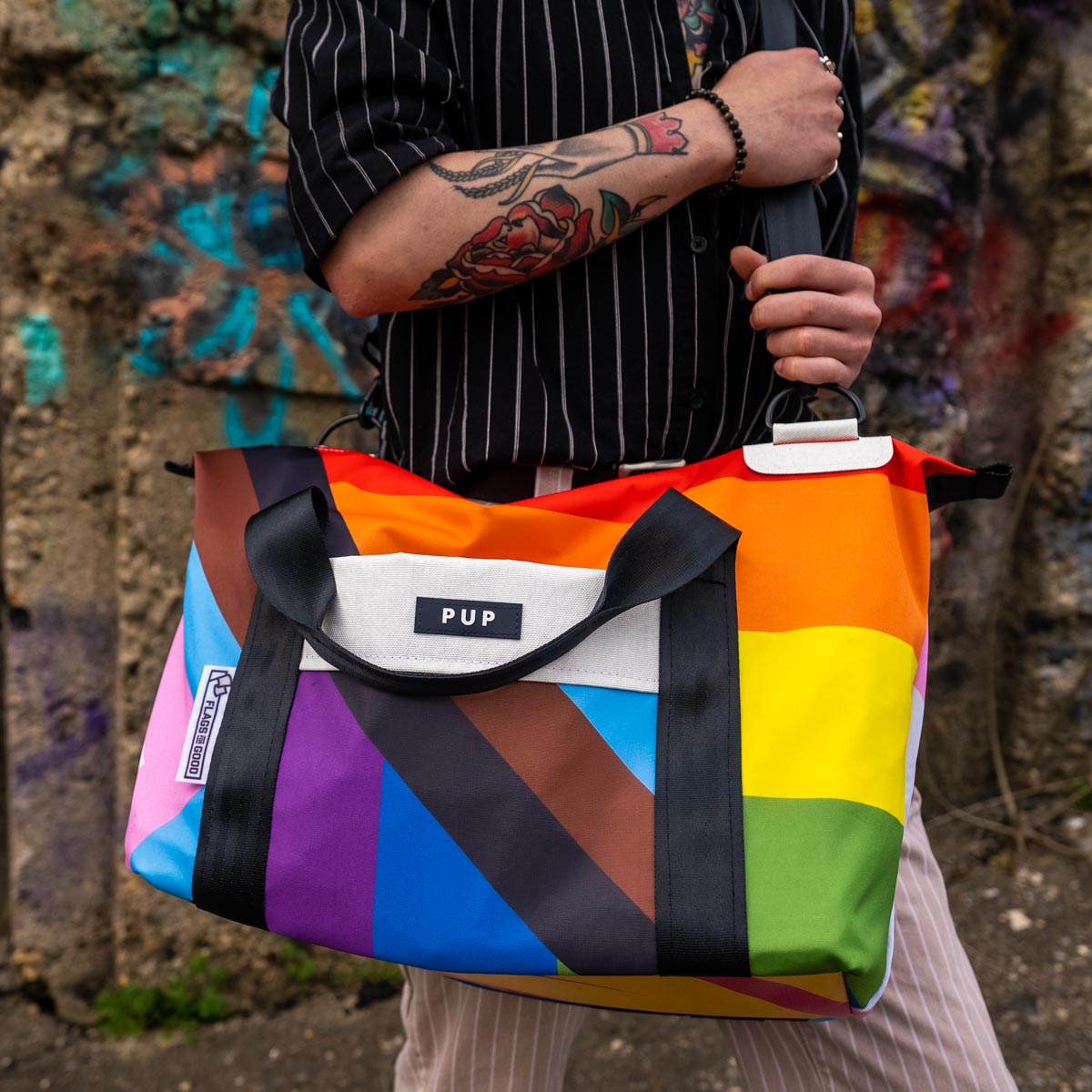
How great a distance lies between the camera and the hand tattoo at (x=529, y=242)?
0.91 metres

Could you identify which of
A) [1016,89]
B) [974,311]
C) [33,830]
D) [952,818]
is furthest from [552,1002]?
[1016,89]

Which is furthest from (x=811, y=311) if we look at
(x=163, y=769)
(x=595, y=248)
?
(x=163, y=769)

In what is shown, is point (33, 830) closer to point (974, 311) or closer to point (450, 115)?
point (450, 115)

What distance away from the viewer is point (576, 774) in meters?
0.84

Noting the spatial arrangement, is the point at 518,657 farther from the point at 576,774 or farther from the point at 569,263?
the point at 569,263

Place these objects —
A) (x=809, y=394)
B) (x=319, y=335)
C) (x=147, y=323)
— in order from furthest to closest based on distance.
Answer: (x=319, y=335)
(x=147, y=323)
(x=809, y=394)

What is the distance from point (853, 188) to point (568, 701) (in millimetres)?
747

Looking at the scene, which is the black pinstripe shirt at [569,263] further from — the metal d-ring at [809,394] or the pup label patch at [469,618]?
the pup label patch at [469,618]

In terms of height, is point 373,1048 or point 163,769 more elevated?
point 163,769

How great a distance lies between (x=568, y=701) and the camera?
33.7 inches

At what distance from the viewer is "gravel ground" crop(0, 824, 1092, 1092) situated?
2006 mm

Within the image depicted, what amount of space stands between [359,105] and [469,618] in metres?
0.50

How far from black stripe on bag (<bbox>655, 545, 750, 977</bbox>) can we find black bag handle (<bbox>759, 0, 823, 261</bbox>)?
0.34 meters

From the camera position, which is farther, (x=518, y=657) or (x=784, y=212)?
(x=784, y=212)
